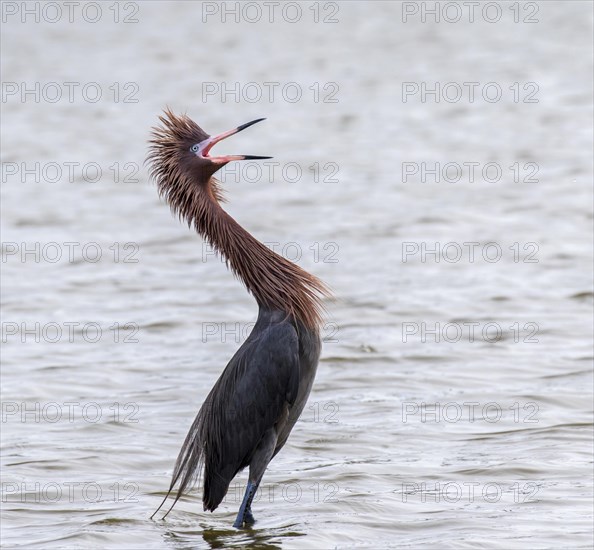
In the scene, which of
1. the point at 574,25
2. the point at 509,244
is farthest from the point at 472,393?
the point at 574,25

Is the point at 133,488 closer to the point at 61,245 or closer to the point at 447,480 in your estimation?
the point at 447,480

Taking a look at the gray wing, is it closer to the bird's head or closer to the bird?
the bird

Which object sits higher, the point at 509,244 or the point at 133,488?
the point at 509,244

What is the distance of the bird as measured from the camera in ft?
26.8

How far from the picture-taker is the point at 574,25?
33719 mm

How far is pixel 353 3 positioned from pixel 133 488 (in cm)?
3056

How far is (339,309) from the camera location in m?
14.0

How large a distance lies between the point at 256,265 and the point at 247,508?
157 centimetres

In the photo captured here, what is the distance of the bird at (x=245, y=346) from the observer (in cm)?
818

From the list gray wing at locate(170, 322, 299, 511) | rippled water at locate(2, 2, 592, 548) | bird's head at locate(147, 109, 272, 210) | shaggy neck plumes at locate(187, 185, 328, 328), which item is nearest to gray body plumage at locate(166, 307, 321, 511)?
gray wing at locate(170, 322, 299, 511)

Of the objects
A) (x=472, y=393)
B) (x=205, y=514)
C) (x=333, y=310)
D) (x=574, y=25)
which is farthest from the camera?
(x=574, y=25)

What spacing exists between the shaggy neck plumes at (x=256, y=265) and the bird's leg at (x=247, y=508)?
1.11 m

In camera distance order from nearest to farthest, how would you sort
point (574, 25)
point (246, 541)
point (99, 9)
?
point (246, 541)
point (574, 25)
point (99, 9)

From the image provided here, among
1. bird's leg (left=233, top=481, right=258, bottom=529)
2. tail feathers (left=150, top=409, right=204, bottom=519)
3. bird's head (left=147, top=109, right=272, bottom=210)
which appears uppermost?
bird's head (left=147, top=109, right=272, bottom=210)
